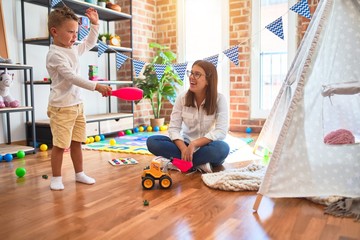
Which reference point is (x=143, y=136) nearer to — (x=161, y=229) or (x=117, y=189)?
(x=117, y=189)

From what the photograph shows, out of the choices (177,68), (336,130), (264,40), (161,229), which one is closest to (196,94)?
(177,68)

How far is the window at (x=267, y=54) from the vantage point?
431cm

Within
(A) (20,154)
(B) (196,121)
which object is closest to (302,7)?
(B) (196,121)

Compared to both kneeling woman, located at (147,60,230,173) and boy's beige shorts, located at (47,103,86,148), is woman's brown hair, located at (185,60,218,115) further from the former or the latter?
boy's beige shorts, located at (47,103,86,148)

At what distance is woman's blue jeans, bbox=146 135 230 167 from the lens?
239cm

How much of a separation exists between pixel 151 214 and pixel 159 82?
122 inches

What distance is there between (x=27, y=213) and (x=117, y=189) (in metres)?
0.51

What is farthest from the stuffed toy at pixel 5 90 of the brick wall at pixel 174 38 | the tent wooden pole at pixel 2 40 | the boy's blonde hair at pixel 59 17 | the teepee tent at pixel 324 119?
the teepee tent at pixel 324 119

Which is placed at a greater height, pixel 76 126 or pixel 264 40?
pixel 264 40

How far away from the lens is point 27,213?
1661 mm

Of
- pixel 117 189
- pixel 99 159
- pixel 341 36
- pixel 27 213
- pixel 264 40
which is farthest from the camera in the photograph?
pixel 264 40

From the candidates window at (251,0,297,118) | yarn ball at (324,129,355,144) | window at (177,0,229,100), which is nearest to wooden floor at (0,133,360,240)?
yarn ball at (324,129,355,144)

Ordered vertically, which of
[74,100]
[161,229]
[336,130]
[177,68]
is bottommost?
[161,229]

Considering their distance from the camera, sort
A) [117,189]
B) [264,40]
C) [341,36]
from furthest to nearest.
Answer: [264,40], [117,189], [341,36]
